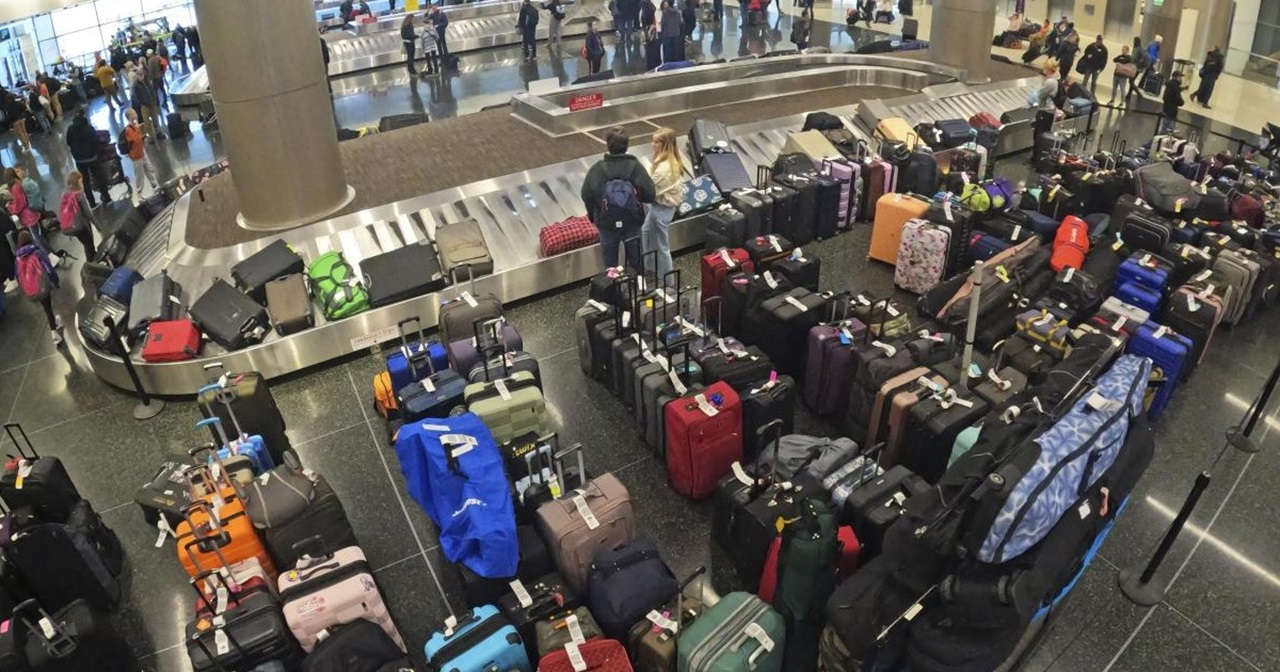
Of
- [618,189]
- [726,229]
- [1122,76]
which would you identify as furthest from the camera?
[1122,76]

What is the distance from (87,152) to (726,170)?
371 inches

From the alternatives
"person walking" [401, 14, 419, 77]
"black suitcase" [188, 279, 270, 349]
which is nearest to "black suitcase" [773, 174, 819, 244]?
"black suitcase" [188, 279, 270, 349]

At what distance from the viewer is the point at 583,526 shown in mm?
4531

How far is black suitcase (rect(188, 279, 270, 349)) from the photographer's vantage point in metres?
7.22

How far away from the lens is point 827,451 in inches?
201

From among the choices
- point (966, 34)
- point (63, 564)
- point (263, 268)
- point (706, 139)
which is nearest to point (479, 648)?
point (63, 564)

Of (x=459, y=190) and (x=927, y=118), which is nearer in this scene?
(x=459, y=190)

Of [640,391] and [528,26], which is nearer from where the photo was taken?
[640,391]

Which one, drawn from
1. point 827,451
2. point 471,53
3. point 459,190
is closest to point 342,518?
point 827,451

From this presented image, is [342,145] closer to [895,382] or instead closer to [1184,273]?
[895,382]

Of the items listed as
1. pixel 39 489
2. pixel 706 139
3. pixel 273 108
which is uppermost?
pixel 273 108

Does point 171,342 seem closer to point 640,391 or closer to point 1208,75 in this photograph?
point 640,391

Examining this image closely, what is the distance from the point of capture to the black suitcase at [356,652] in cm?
386

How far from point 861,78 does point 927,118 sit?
7.81 feet
